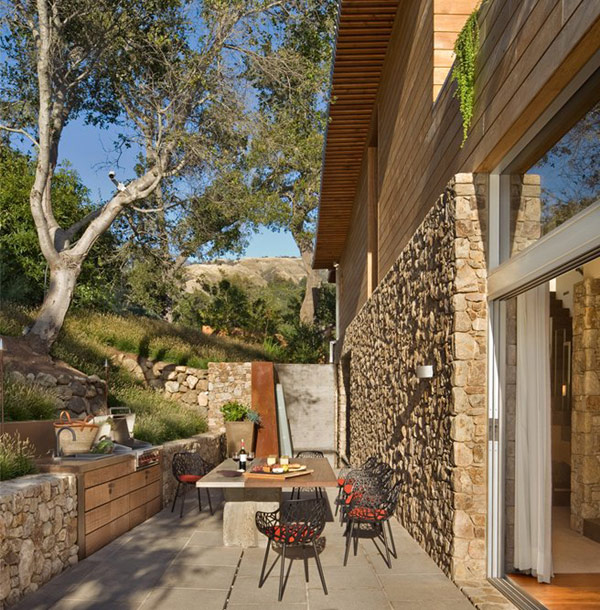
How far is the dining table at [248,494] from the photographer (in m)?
6.12

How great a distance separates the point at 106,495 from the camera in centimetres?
666

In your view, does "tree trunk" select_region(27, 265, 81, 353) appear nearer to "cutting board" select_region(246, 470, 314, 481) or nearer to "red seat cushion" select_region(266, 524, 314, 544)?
"cutting board" select_region(246, 470, 314, 481)

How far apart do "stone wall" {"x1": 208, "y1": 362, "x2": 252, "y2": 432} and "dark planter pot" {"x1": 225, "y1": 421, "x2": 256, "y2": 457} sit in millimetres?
835

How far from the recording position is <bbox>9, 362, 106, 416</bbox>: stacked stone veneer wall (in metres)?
10.5

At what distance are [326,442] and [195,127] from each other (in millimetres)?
8589

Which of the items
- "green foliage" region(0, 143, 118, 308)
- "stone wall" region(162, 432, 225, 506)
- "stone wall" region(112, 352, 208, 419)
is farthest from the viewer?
"green foliage" region(0, 143, 118, 308)

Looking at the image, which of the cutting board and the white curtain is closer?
the white curtain

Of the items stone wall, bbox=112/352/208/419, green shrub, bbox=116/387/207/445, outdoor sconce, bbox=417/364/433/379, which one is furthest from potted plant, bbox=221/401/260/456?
outdoor sconce, bbox=417/364/433/379

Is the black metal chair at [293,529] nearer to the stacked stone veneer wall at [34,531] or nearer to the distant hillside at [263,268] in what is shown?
the stacked stone veneer wall at [34,531]

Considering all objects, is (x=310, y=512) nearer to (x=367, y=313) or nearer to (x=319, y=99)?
(x=367, y=313)

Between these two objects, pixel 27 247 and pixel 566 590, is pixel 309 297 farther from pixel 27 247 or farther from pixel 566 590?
pixel 566 590

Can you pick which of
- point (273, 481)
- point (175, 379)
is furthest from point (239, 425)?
point (273, 481)

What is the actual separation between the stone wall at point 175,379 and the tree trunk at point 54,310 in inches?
123

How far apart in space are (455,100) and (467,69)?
0.55m
